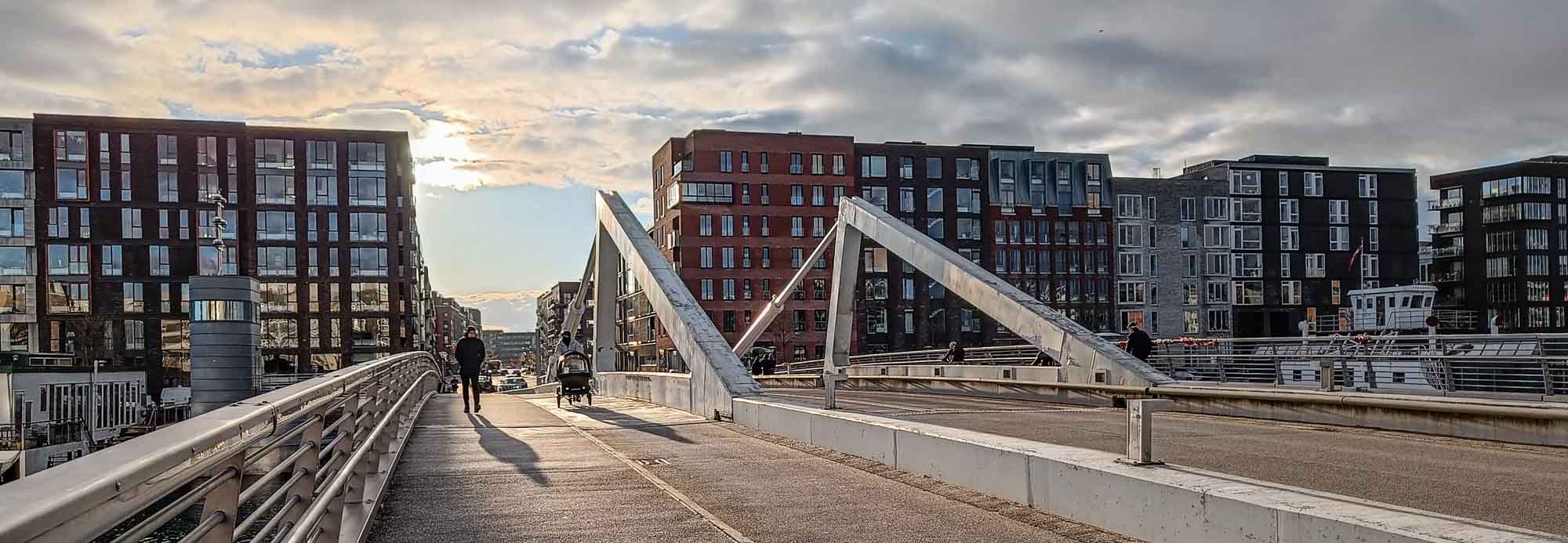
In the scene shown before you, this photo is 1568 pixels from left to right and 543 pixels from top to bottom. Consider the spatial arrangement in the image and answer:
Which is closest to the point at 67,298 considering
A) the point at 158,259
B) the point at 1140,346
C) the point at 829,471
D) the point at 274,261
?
the point at 158,259

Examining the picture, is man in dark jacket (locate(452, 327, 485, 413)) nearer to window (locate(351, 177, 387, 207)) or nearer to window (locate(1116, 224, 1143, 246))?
window (locate(351, 177, 387, 207))

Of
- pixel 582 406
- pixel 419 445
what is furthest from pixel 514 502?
pixel 582 406

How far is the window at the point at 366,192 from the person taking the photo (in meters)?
89.6

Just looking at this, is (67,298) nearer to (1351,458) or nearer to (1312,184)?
(1351,458)

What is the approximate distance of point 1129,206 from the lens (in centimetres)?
10244

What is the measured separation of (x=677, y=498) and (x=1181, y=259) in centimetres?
9952

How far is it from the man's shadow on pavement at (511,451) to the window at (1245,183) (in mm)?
93927

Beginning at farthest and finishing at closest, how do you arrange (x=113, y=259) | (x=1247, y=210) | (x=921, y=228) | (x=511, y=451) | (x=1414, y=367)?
(x=1247, y=210)
(x=921, y=228)
(x=113, y=259)
(x=1414, y=367)
(x=511, y=451)

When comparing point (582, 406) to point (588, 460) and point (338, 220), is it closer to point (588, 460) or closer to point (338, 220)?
point (588, 460)

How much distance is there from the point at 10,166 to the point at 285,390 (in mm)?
88627

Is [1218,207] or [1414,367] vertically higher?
[1218,207]

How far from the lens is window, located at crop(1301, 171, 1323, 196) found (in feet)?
337

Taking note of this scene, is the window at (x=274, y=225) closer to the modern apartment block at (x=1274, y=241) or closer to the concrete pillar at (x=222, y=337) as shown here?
the concrete pillar at (x=222, y=337)

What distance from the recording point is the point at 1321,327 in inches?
3846
